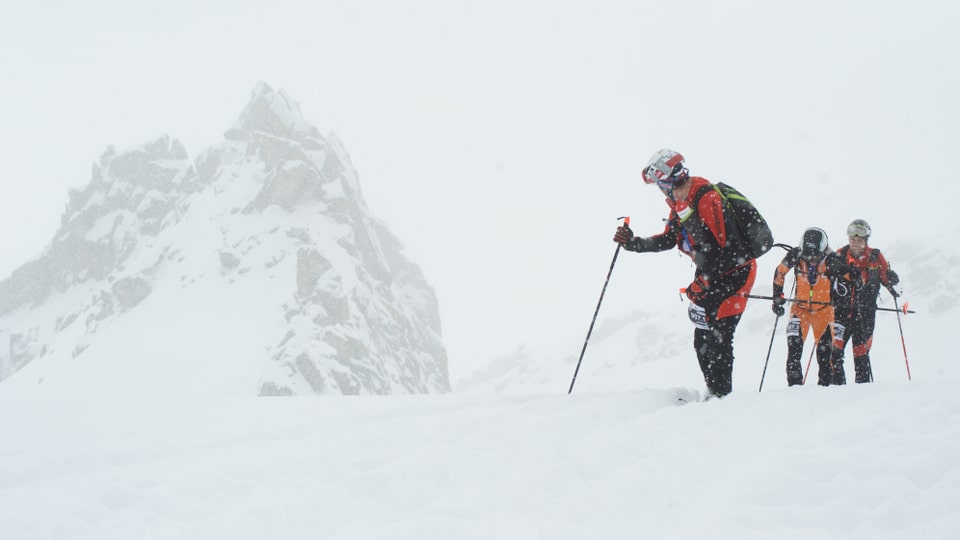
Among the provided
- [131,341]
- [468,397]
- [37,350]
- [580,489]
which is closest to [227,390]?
[131,341]

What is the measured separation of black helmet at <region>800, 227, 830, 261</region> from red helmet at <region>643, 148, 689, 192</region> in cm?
302

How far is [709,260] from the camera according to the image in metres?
6.16

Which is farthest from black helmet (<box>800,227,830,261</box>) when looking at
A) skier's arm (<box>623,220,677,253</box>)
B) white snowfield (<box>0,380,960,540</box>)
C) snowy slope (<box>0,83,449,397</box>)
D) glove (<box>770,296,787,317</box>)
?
snowy slope (<box>0,83,449,397</box>)

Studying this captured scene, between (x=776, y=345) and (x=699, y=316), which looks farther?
(x=776, y=345)

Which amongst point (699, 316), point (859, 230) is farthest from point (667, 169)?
point (859, 230)

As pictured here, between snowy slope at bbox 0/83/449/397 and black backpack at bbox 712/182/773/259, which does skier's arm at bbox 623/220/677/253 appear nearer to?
black backpack at bbox 712/182/773/259

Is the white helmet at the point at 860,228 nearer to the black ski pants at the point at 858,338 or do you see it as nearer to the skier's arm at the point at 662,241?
the black ski pants at the point at 858,338

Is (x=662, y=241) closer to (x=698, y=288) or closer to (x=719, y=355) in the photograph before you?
(x=698, y=288)

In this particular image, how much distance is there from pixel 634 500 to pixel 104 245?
126 metres

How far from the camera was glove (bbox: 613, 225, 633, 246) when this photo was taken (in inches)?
277

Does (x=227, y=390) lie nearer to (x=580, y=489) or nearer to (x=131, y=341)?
(x=131, y=341)

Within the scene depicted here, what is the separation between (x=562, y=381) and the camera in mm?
180750

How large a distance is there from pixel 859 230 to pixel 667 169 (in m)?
4.43

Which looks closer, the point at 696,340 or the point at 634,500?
the point at 634,500
